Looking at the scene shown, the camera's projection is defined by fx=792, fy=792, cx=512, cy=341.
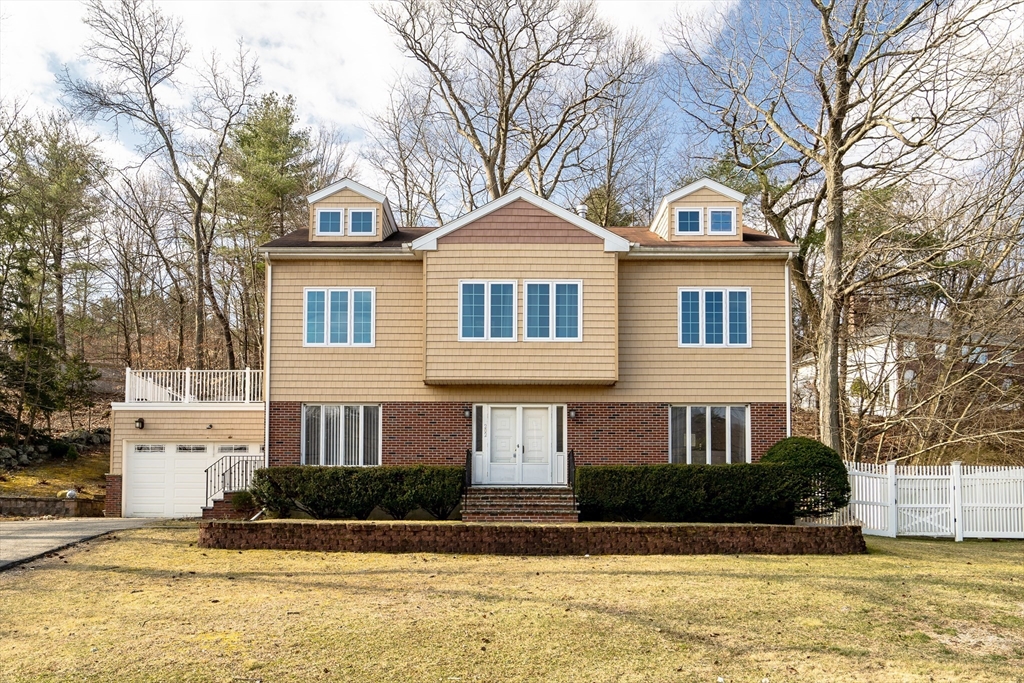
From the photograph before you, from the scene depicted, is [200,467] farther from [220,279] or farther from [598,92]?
Result: [598,92]

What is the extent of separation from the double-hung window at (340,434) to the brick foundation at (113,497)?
17.7 feet

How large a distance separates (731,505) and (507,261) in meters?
6.94

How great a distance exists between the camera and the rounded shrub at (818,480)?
15.6 metres

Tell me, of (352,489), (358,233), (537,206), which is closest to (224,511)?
(352,489)

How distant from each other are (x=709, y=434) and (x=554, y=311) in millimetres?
4531

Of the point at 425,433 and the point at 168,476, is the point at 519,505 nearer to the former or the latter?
the point at 425,433

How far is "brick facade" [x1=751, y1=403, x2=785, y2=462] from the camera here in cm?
1767

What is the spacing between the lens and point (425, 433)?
58.3 feet

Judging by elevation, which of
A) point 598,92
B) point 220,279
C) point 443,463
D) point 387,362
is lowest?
point 443,463

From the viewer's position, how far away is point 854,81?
2059cm

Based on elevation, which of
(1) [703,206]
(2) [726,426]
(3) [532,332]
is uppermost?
(1) [703,206]

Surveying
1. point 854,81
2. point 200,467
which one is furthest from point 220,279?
point 854,81

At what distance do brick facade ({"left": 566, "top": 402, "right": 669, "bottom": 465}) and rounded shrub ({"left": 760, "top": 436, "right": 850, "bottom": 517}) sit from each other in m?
2.77

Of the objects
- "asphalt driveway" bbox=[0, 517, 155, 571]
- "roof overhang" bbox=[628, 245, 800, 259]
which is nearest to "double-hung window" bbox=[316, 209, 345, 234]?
"roof overhang" bbox=[628, 245, 800, 259]
